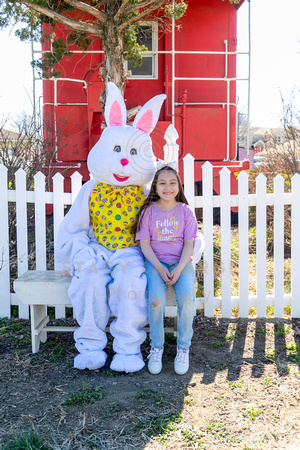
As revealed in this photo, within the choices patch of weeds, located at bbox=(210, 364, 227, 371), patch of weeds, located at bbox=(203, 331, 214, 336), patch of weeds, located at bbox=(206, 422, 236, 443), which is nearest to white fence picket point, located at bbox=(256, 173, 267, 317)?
patch of weeds, located at bbox=(203, 331, 214, 336)

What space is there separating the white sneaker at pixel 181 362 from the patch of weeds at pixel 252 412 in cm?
58

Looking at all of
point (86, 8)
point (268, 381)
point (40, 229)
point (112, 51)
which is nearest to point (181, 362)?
point (268, 381)

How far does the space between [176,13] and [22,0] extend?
1.86 metres

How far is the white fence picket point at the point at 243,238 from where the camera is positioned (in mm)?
4062

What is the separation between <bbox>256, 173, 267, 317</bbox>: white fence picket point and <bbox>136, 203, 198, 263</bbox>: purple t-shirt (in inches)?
41.2

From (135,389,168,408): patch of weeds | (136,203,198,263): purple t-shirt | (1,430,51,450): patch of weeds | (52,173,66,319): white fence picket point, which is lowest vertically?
(135,389,168,408): patch of weeds

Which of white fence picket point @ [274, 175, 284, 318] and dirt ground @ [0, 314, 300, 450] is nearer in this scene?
dirt ground @ [0, 314, 300, 450]

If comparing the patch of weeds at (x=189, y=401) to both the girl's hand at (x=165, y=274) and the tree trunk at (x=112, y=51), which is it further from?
the tree trunk at (x=112, y=51)

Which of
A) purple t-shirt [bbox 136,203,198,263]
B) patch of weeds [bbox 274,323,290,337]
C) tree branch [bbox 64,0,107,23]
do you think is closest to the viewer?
purple t-shirt [bbox 136,203,198,263]

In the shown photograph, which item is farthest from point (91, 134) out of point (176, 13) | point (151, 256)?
point (151, 256)

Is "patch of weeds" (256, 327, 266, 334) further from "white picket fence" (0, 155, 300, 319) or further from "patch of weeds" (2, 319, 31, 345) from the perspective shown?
"patch of weeds" (2, 319, 31, 345)

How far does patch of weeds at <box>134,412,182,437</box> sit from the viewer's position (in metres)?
2.38

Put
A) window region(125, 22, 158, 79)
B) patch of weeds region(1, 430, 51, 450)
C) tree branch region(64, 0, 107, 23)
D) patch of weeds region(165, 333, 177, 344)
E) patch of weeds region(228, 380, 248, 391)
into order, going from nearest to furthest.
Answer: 1. patch of weeds region(1, 430, 51, 450)
2. patch of weeds region(228, 380, 248, 391)
3. patch of weeds region(165, 333, 177, 344)
4. tree branch region(64, 0, 107, 23)
5. window region(125, 22, 158, 79)

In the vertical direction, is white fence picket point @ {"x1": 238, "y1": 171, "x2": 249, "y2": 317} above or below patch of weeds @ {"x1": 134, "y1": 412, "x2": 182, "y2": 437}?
above
